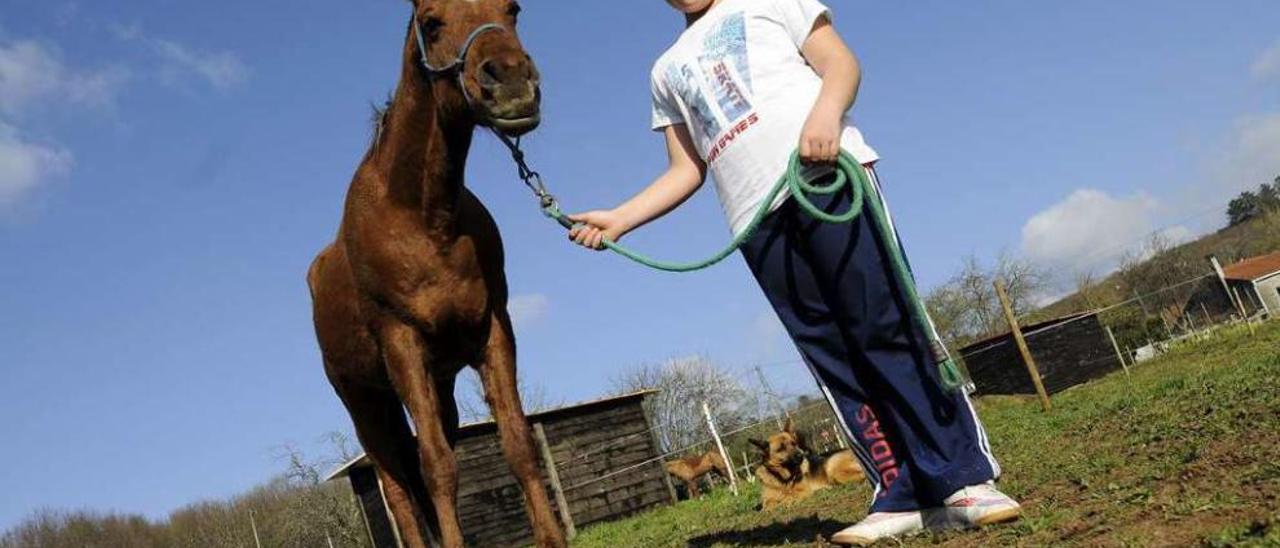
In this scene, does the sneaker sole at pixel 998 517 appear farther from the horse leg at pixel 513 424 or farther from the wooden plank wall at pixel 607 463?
the wooden plank wall at pixel 607 463

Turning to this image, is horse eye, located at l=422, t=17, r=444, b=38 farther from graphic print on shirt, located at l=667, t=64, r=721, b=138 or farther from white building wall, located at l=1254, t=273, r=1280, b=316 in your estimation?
white building wall, located at l=1254, t=273, r=1280, b=316

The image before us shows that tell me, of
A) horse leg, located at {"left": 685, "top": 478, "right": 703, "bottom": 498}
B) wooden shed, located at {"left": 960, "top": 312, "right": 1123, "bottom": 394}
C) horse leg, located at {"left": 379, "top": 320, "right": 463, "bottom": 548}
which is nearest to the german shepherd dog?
horse leg, located at {"left": 379, "top": 320, "right": 463, "bottom": 548}

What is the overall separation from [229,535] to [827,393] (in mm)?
47976

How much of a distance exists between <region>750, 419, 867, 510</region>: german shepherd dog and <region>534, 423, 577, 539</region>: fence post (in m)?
11.2

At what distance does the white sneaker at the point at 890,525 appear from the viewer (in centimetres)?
312

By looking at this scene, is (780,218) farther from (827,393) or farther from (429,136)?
(429,136)

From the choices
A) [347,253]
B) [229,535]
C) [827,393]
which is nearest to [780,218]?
[827,393]

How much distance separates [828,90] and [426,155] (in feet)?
5.46

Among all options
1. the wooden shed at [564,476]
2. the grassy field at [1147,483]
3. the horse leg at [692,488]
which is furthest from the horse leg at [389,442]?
the horse leg at [692,488]

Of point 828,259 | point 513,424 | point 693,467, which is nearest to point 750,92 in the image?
point 828,259

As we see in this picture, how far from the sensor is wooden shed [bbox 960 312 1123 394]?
27.1 m

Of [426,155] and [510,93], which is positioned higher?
[426,155]

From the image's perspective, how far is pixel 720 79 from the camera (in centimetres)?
318

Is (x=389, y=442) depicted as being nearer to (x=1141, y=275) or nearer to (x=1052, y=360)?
(x=1052, y=360)
